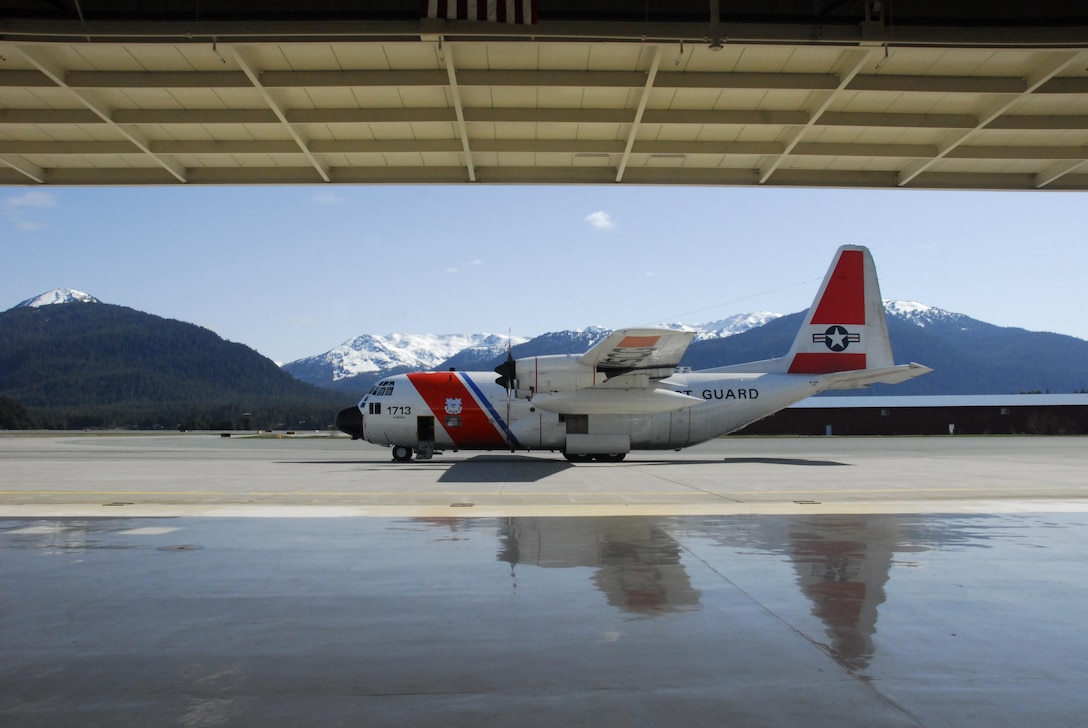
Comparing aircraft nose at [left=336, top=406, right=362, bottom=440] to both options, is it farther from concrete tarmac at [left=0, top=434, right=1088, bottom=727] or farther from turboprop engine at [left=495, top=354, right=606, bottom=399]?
concrete tarmac at [left=0, top=434, right=1088, bottom=727]

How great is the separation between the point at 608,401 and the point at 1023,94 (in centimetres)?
1940

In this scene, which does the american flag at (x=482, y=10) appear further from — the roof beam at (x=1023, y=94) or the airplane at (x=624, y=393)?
the airplane at (x=624, y=393)

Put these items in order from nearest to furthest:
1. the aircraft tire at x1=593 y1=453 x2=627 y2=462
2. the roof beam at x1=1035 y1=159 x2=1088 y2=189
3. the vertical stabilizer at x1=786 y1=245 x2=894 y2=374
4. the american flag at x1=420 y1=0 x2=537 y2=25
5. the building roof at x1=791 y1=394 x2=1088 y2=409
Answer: the american flag at x1=420 y1=0 x2=537 y2=25, the roof beam at x1=1035 y1=159 x2=1088 y2=189, the aircraft tire at x1=593 y1=453 x2=627 y2=462, the vertical stabilizer at x1=786 y1=245 x2=894 y2=374, the building roof at x1=791 y1=394 x2=1088 y2=409

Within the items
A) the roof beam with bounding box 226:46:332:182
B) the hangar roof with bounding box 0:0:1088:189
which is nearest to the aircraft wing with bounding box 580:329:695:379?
the hangar roof with bounding box 0:0:1088:189

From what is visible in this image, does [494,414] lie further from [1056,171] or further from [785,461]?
[1056,171]

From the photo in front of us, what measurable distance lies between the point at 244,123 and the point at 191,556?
5752 mm

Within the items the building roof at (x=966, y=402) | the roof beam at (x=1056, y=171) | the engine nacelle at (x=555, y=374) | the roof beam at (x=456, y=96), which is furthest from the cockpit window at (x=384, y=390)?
the building roof at (x=966, y=402)

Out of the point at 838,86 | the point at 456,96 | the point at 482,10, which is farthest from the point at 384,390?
the point at 838,86

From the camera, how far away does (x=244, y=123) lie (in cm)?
1085

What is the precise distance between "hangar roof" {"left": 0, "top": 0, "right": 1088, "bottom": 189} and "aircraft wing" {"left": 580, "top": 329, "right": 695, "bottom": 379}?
11.6 meters

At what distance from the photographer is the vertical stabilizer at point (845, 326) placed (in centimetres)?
3144

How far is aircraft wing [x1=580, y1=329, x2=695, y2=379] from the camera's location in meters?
24.5

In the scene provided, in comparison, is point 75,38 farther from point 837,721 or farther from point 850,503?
point 850,503

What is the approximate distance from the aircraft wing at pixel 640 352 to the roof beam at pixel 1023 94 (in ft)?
41.1
